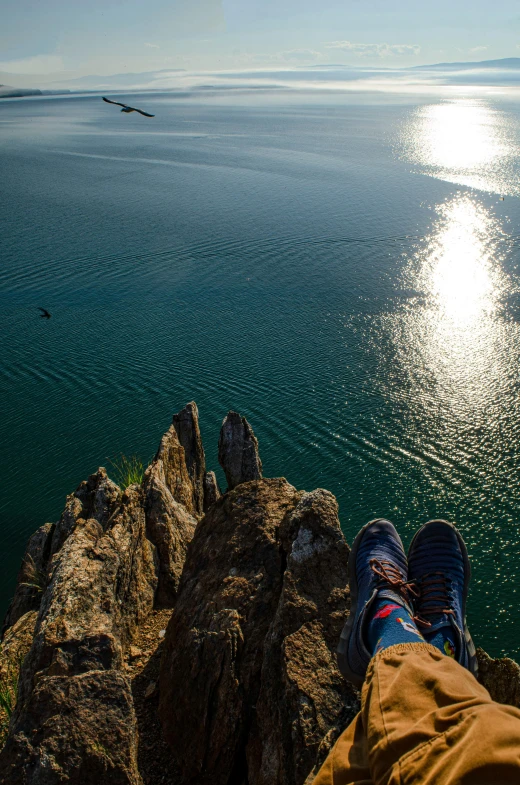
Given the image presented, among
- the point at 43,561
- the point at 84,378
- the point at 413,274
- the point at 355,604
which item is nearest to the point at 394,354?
the point at 413,274

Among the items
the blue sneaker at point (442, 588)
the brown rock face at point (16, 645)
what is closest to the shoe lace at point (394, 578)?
the blue sneaker at point (442, 588)

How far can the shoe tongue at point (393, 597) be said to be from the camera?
476 cm

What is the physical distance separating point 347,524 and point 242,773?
12275mm

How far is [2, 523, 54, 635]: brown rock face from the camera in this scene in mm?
10000

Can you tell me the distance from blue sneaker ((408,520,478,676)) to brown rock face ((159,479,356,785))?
0.77m

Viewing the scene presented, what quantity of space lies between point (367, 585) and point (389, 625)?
624 millimetres

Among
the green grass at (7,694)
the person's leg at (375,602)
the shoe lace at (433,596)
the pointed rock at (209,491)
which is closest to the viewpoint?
the person's leg at (375,602)

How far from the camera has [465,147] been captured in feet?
219

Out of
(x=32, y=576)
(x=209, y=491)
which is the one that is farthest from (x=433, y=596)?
(x=209, y=491)

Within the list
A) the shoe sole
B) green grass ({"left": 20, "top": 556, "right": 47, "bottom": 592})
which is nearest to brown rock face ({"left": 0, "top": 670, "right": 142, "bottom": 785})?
the shoe sole

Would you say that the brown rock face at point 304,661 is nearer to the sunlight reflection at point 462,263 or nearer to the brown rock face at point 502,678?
the brown rock face at point 502,678

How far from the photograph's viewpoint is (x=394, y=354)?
2583 centimetres

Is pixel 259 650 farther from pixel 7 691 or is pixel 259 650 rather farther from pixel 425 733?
pixel 7 691

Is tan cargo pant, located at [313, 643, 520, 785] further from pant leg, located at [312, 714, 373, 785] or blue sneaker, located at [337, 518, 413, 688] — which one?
blue sneaker, located at [337, 518, 413, 688]
